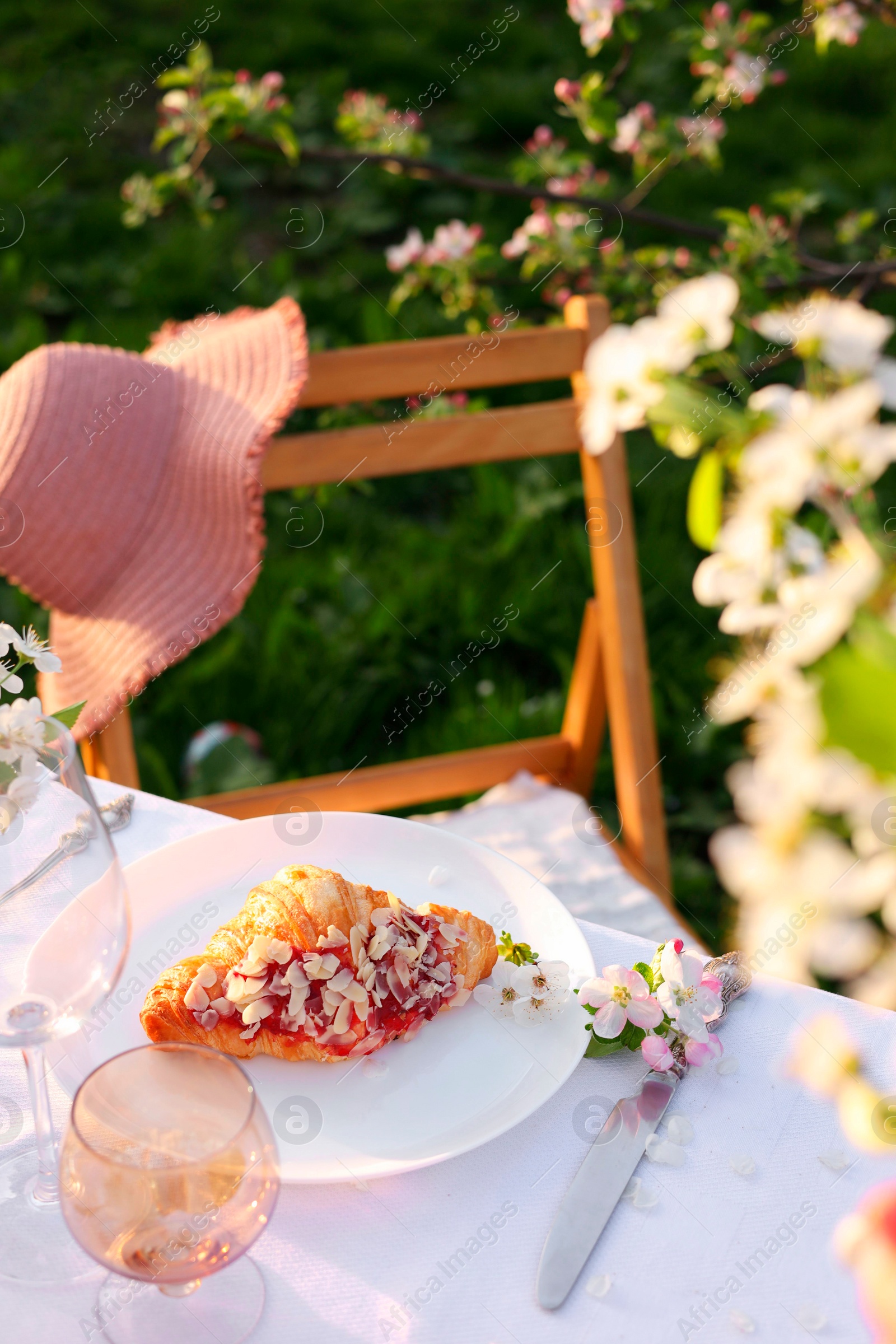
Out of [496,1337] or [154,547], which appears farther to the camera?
[154,547]

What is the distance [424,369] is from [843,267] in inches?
39.4

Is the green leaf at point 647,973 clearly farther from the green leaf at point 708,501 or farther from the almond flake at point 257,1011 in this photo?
the green leaf at point 708,501

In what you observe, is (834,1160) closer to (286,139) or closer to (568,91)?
(568,91)

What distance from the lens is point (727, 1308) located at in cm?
72

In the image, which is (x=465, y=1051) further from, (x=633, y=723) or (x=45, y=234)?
(x=45, y=234)

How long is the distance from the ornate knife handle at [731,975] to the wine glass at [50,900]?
1.53 ft

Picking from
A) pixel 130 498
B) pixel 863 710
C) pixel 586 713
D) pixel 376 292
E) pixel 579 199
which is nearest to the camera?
pixel 863 710

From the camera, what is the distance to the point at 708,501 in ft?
1.56

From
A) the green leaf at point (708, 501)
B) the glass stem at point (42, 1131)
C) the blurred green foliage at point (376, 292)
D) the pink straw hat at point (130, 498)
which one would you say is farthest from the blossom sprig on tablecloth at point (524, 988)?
the blurred green foliage at point (376, 292)

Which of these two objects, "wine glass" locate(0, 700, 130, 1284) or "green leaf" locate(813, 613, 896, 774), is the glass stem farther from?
"green leaf" locate(813, 613, 896, 774)

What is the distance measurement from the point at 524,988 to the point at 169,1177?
0.36 meters

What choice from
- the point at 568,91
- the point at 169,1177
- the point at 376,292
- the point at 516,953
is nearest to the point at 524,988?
the point at 516,953

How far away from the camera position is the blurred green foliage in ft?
8.26

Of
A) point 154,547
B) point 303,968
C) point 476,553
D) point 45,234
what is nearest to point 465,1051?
point 303,968
